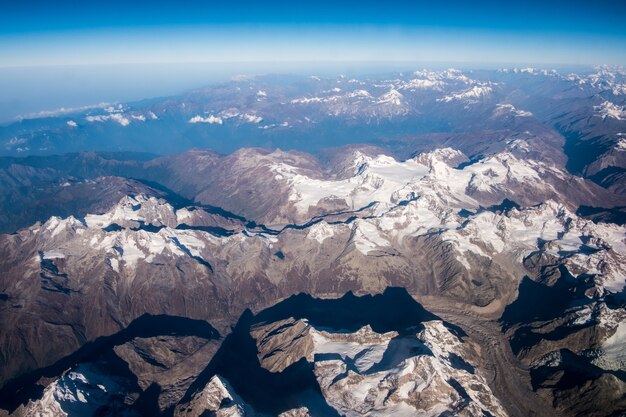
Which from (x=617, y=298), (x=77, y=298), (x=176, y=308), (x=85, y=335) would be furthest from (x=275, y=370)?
(x=617, y=298)

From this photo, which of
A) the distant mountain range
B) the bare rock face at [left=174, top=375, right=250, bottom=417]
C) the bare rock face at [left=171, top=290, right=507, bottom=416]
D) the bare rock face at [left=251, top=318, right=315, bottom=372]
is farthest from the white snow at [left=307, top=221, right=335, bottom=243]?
the bare rock face at [left=174, top=375, right=250, bottom=417]

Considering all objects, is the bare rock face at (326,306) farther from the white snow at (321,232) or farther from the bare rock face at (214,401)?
the white snow at (321,232)

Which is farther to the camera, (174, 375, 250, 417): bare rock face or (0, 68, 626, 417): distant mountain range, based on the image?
(0, 68, 626, 417): distant mountain range

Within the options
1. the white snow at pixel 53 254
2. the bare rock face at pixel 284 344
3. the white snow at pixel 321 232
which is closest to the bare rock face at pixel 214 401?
the bare rock face at pixel 284 344

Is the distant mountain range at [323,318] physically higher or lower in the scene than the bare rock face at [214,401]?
lower

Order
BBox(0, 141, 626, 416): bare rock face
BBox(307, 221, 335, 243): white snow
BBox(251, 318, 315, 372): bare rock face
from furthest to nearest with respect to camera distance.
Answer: BBox(307, 221, 335, 243): white snow
BBox(251, 318, 315, 372): bare rock face
BBox(0, 141, 626, 416): bare rock face

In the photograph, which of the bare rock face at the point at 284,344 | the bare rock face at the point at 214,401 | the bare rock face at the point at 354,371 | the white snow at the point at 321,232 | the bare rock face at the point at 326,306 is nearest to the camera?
the bare rock face at the point at 354,371

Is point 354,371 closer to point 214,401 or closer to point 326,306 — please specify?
point 214,401

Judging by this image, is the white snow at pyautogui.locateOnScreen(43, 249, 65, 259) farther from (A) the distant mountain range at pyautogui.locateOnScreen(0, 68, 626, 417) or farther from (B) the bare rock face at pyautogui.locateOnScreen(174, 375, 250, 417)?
(B) the bare rock face at pyautogui.locateOnScreen(174, 375, 250, 417)

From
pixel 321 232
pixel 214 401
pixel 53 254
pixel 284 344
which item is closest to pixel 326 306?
pixel 284 344

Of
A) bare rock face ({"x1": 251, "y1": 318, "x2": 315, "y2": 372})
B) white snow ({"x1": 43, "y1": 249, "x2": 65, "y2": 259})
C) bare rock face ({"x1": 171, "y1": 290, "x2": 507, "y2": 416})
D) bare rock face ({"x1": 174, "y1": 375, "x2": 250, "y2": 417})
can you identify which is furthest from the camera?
white snow ({"x1": 43, "y1": 249, "x2": 65, "y2": 259})

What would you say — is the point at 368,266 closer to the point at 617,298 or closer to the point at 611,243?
the point at 617,298
